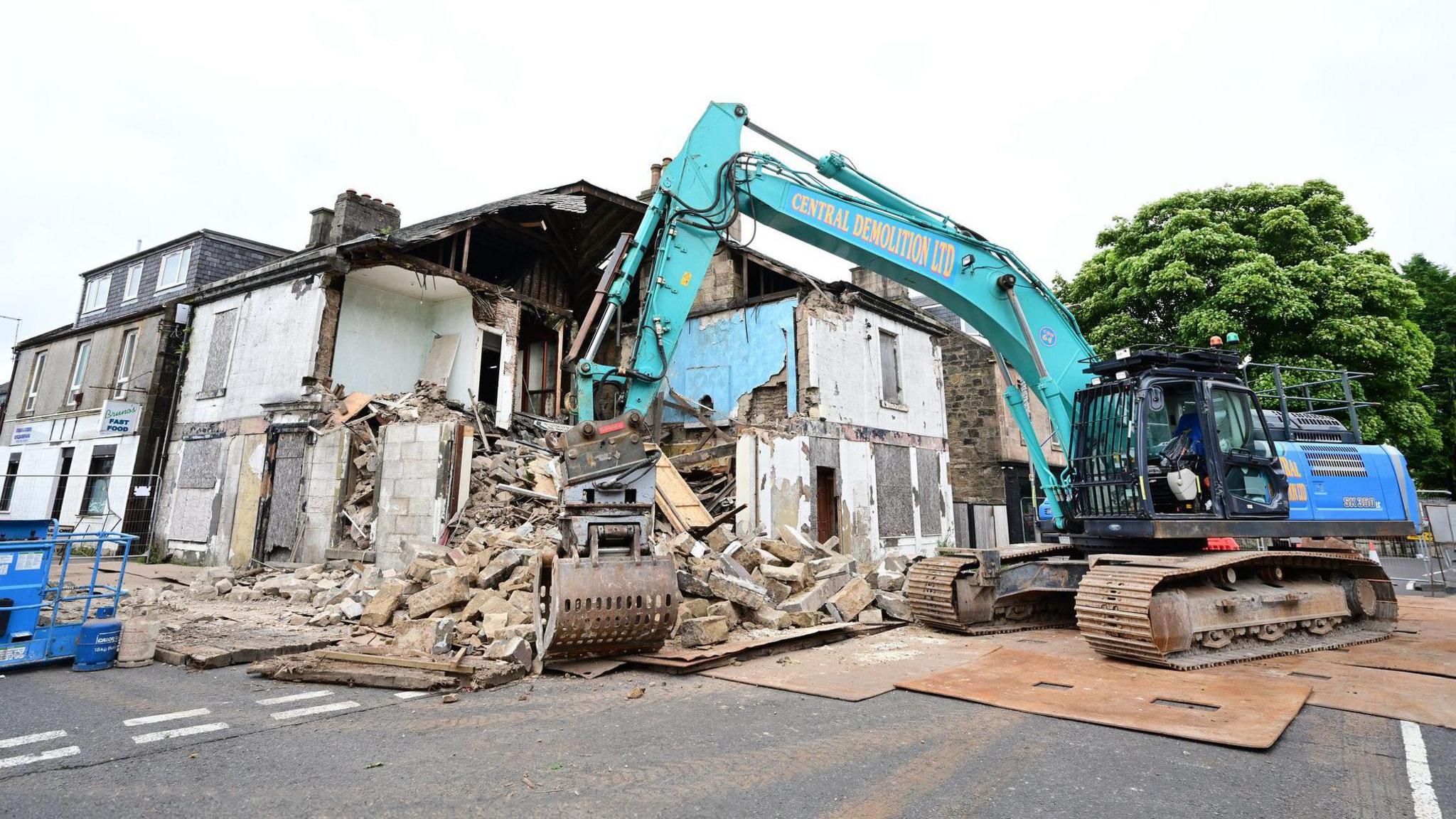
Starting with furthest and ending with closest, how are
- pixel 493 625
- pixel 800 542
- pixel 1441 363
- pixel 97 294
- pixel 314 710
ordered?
1. pixel 1441 363
2. pixel 97 294
3. pixel 800 542
4. pixel 493 625
5. pixel 314 710

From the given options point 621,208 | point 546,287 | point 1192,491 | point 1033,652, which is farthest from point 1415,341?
point 546,287

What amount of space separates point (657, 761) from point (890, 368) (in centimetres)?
1416

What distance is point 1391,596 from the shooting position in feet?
26.1

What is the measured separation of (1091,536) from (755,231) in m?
5.08

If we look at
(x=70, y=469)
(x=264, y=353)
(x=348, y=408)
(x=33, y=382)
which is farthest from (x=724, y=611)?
(x=33, y=382)

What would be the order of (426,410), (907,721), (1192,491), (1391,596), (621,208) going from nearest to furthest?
(907,721) < (1192,491) < (1391,596) < (426,410) < (621,208)

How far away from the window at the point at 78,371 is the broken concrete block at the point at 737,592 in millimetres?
20343

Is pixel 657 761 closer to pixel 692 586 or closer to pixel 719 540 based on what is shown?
pixel 692 586

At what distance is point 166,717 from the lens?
4.50 meters

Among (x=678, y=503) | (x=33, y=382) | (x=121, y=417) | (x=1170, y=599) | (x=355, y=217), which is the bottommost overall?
(x=1170, y=599)

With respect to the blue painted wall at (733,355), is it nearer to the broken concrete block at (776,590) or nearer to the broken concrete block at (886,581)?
the broken concrete block at (886,581)

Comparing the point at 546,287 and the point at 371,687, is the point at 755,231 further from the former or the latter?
the point at 546,287

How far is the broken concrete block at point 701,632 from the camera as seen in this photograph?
6.61 meters

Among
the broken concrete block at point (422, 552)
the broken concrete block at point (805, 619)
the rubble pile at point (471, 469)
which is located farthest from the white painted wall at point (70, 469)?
the broken concrete block at point (805, 619)
